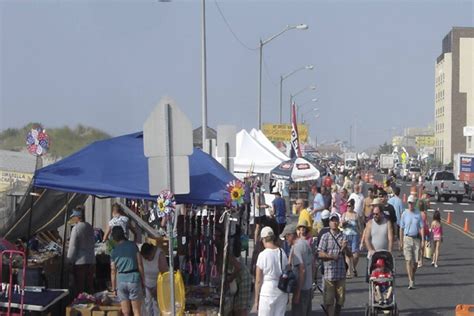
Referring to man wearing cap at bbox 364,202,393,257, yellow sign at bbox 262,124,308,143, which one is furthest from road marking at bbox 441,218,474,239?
yellow sign at bbox 262,124,308,143

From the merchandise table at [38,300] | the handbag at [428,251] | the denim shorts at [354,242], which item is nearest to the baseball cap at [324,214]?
the denim shorts at [354,242]

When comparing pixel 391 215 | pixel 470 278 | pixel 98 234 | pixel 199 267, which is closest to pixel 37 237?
pixel 98 234

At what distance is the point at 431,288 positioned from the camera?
1658 cm

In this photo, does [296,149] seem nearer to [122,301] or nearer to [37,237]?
[37,237]

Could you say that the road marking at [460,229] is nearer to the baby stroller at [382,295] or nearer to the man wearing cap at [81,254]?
the baby stroller at [382,295]

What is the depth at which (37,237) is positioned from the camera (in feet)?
54.6

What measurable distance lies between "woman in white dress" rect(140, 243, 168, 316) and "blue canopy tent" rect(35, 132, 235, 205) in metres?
0.83

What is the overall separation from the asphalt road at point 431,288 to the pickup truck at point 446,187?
88.1 ft

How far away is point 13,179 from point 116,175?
926cm

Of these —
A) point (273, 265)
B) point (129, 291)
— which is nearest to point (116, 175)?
point (129, 291)

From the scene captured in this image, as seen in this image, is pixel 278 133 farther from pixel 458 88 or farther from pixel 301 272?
pixel 458 88

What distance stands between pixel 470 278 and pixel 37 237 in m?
9.21

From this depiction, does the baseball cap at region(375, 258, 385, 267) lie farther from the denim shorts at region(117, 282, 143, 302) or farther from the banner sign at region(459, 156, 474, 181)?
the banner sign at region(459, 156, 474, 181)

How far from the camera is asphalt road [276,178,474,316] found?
14391mm
